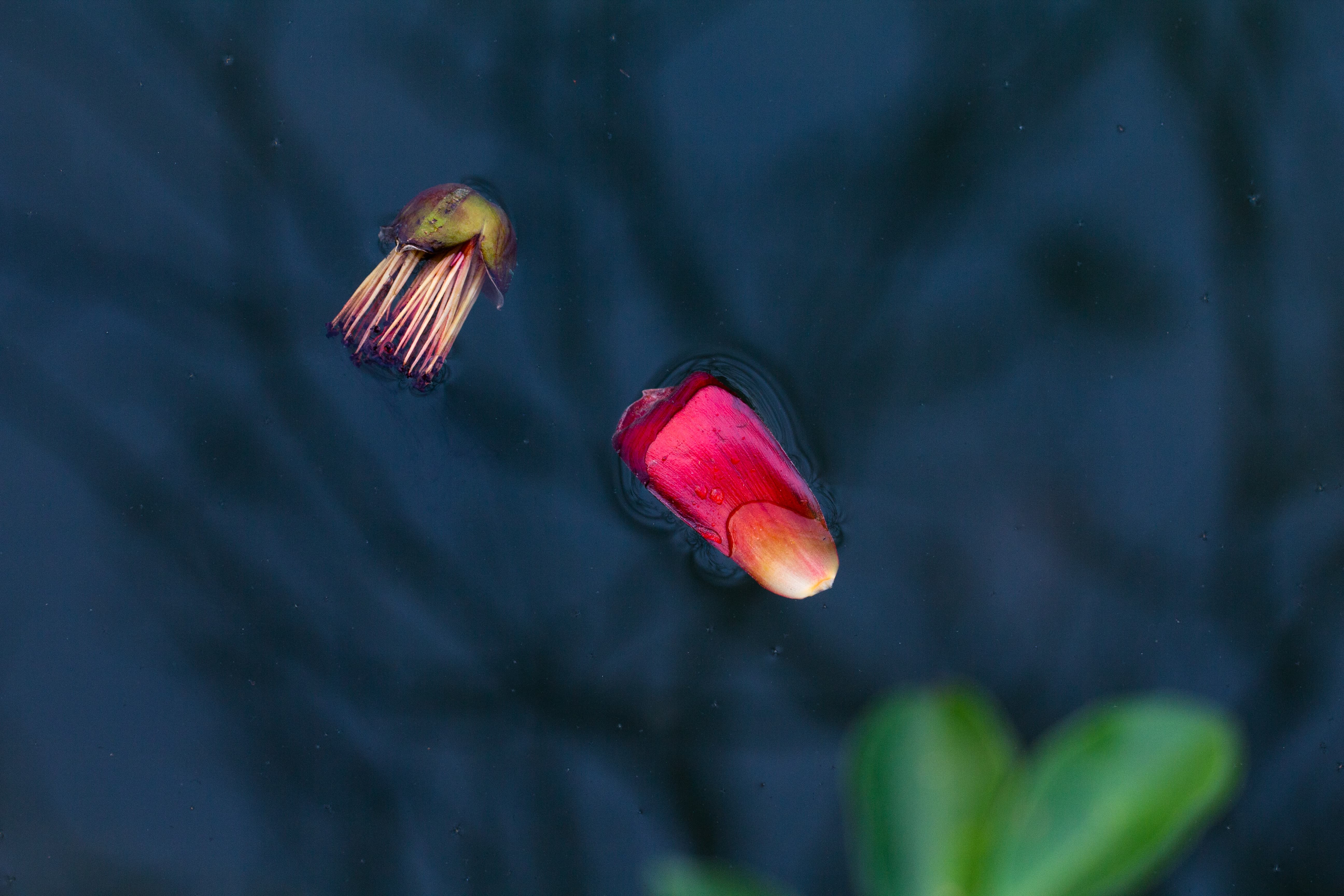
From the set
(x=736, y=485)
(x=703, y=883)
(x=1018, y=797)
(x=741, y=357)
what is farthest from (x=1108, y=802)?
(x=741, y=357)

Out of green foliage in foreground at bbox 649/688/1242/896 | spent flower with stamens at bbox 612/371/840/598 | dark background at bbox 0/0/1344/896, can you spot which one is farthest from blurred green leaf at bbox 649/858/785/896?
dark background at bbox 0/0/1344/896

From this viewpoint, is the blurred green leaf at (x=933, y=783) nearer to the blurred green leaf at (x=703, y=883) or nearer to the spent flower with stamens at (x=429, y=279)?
the blurred green leaf at (x=703, y=883)

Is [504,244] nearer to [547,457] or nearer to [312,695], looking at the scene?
[547,457]

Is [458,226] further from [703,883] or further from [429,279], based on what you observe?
[703,883]

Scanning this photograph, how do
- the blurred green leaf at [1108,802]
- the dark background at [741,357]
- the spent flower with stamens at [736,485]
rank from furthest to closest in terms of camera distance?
the dark background at [741,357] → the spent flower with stamens at [736,485] → the blurred green leaf at [1108,802]

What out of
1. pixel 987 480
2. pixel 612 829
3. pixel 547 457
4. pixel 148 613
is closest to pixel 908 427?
pixel 987 480

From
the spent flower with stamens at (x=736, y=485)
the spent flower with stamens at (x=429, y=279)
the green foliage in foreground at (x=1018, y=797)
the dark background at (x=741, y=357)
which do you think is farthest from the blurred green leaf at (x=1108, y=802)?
the spent flower with stamens at (x=429, y=279)

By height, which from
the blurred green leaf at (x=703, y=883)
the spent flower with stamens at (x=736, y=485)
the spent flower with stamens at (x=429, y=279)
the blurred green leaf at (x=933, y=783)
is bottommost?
the blurred green leaf at (x=703, y=883)
